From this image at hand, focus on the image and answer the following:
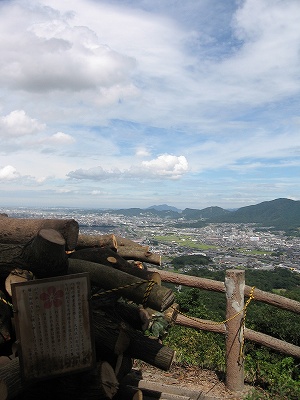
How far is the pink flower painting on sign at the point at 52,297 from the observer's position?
2.90 metres

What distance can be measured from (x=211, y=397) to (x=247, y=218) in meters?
143

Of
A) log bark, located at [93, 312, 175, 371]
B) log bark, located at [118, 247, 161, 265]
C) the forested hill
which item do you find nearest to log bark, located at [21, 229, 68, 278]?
log bark, located at [93, 312, 175, 371]

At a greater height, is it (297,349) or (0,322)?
(0,322)

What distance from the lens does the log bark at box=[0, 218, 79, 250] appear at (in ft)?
11.1

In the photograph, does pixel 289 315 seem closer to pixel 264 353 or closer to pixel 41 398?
pixel 264 353

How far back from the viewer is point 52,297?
2.92 m

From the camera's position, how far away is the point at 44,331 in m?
2.92

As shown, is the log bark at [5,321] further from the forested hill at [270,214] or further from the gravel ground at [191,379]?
the forested hill at [270,214]

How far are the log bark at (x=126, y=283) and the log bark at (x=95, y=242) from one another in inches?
36.6

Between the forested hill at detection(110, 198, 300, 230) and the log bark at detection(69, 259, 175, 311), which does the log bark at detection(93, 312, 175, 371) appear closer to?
the log bark at detection(69, 259, 175, 311)

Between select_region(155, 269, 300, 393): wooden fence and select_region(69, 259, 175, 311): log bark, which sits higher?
select_region(69, 259, 175, 311): log bark

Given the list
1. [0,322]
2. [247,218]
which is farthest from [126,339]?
[247,218]

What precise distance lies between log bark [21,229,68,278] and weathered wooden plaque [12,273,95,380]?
187mm

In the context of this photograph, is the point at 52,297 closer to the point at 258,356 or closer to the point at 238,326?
the point at 238,326
